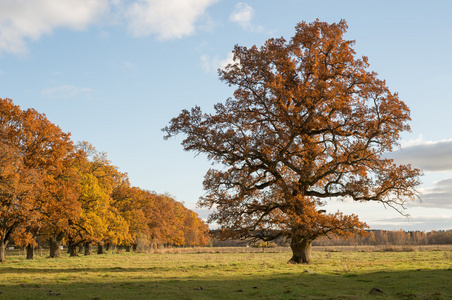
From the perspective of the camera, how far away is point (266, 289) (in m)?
15.4

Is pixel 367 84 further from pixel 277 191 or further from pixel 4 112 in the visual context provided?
pixel 4 112

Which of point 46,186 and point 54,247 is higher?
point 46,186

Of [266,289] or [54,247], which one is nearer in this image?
[266,289]

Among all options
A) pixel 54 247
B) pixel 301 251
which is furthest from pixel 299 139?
pixel 54 247

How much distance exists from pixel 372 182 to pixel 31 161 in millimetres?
30920

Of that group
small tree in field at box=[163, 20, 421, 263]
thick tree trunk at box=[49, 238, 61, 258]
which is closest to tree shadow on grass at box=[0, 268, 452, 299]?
small tree in field at box=[163, 20, 421, 263]

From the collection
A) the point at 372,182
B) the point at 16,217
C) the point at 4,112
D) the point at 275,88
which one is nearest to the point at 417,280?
the point at 372,182

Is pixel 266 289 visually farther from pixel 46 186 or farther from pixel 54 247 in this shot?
pixel 54 247

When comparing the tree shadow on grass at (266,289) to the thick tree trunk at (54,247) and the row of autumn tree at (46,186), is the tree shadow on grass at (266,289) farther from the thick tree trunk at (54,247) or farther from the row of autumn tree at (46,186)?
the thick tree trunk at (54,247)

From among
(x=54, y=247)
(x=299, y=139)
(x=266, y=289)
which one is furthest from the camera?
(x=54, y=247)

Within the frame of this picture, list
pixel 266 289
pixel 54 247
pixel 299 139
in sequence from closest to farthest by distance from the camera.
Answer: pixel 266 289, pixel 299 139, pixel 54 247

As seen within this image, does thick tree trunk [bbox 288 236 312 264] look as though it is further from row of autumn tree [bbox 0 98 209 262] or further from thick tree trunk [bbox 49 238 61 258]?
thick tree trunk [bbox 49 238 61 258]

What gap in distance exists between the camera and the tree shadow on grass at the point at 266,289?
13.7m

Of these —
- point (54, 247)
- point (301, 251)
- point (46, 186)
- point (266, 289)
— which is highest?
point (46, 186)
